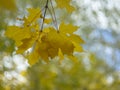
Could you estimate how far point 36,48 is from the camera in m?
0.93

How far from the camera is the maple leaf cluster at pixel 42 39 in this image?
0.90 metres

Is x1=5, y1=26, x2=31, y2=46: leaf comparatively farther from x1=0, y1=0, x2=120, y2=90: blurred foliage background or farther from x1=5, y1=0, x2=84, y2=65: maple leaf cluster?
x1=0, y1=0, x2=120, y2=90: blurred foliage background

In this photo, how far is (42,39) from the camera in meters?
0.93

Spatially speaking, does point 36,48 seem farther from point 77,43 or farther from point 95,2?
point 95,2

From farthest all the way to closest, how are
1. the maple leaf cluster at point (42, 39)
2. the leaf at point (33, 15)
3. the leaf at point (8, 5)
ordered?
1. the leaf at point (33, 15)
2. the maple leaf cluster at point (42, 39)
3. the leaf at point (8, 5)

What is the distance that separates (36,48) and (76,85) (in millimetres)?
5138

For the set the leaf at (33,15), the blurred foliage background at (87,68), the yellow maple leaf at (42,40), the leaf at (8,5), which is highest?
the blurred foliage background at (87,68)

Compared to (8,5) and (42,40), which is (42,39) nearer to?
(42,40)

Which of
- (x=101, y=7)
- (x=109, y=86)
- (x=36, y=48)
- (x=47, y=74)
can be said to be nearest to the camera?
(x=36, y=48)

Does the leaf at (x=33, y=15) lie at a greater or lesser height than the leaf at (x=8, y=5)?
greater

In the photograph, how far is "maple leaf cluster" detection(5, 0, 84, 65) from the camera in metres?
0.90

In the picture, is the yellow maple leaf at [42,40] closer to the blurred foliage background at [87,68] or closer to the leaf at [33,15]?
the leaf at [33,15]

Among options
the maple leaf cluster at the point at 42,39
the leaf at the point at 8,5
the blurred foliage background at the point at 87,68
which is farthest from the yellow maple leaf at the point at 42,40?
the blurred foliage background at the point at 87,68

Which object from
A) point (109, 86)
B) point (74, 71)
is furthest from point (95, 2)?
point (74, 71)
